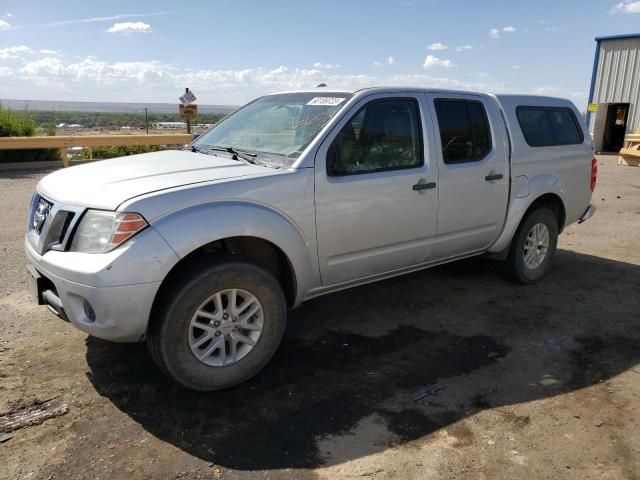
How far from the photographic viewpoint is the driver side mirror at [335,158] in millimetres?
3719

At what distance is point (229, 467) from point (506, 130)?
3842mm

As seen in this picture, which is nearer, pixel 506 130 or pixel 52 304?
pixel 52 304

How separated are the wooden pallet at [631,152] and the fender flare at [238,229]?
57.2 ft

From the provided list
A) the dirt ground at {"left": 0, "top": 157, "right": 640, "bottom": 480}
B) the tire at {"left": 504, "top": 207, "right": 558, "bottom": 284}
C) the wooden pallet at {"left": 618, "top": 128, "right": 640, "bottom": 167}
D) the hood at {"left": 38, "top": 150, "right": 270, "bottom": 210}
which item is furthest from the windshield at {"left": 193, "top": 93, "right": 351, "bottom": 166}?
the wooden pallet at {"left": 618, "top": 128, "right": 640, "bottom": 167}

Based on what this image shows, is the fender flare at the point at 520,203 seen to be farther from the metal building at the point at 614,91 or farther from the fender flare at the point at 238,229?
the metal building at the point at 614,91

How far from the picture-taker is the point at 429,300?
5.12 metres

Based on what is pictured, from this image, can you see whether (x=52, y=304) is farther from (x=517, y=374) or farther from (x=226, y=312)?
(x=517, y=374)

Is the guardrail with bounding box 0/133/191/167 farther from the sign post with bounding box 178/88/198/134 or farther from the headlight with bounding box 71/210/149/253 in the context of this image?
the headlight with bounding box 71/210/149/253

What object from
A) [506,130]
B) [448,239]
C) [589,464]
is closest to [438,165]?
[448,239]

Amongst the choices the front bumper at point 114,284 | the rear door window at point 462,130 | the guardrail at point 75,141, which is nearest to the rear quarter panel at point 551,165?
the rear door window at point 462,130

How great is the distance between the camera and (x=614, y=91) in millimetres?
21109

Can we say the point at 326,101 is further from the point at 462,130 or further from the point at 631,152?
the point at 631,152

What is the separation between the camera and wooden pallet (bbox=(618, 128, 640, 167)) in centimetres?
1750

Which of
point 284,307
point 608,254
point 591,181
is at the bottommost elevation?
point 608,254
